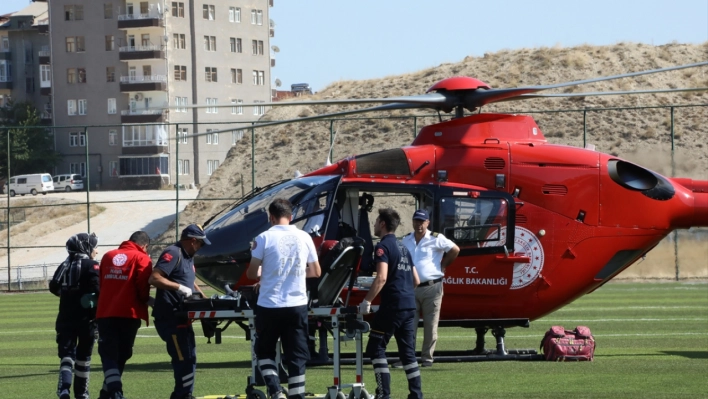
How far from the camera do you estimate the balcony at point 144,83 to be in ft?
285

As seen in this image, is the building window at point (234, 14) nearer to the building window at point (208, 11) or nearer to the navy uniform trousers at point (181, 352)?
the building window at point (208, 11)

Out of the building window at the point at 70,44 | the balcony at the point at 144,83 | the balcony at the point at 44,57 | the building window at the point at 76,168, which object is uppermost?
the building window at the point at 70,44

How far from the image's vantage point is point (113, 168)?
83.2 m

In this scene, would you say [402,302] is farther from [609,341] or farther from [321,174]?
[609,341]

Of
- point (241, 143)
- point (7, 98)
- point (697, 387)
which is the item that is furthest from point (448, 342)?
point (7, 98)

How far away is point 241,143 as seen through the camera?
55.4m

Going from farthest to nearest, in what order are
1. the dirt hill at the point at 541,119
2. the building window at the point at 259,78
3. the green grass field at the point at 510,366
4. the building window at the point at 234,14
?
the building window at the point at 259,78, the building window at the point at 234,14, the dirt hill at the point at 541,119, the green grass field at the point at 510,366

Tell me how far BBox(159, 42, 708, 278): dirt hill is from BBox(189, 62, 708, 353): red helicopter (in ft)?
86.2

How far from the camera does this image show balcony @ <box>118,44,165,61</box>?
86.8 metres

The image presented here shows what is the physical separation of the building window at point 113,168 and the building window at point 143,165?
1.09 feet

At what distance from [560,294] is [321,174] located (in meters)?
3.71

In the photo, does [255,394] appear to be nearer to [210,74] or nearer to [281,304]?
[281,304]

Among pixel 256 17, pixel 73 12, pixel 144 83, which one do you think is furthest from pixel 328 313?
pixel 256 17

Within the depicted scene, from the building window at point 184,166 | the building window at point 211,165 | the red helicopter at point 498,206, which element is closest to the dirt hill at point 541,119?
the building window at point 211,165
